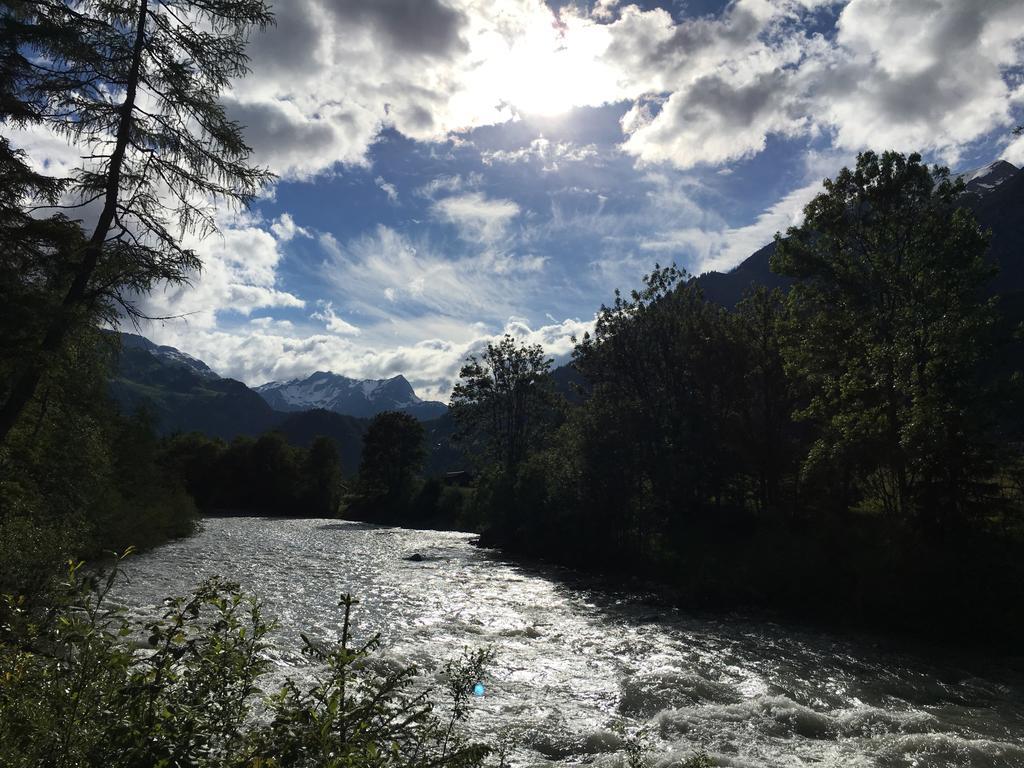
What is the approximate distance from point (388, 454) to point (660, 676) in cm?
8682

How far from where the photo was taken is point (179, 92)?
42.3 ft

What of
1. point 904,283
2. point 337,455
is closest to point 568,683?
point 904,283

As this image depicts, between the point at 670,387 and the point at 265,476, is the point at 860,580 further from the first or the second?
the point at 265,476

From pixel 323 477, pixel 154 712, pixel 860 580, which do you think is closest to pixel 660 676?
pixel 860 580

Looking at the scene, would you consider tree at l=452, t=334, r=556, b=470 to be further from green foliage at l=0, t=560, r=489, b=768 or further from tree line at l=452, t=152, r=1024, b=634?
green foliage at l=0, t=560, r=489, b=768

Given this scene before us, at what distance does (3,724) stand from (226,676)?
50.9 inches

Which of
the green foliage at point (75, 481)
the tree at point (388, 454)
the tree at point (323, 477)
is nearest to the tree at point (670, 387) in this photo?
the green foliage at point (75, 481)

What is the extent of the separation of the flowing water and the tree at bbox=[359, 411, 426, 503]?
68.9 meters

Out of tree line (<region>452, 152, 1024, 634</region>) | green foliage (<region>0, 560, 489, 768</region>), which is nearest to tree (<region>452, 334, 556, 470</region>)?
tree line (<region>452, 152, 1024, 634</region>)

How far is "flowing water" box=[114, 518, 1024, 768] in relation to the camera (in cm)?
1055

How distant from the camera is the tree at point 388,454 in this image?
97.1 metres

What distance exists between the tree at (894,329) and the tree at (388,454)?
7705cm

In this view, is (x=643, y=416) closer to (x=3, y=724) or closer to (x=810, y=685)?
(x=810, y=685)

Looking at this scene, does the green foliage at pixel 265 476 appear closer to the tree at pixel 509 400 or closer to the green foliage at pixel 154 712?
the tree at pixel 509 400
